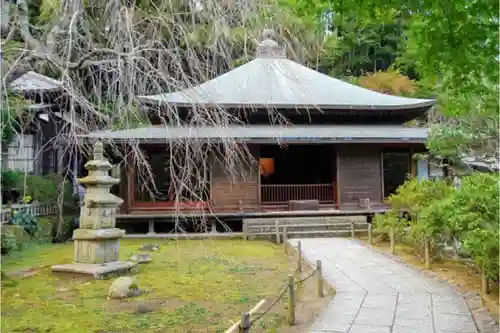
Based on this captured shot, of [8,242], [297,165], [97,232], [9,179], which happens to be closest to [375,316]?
[97,232]

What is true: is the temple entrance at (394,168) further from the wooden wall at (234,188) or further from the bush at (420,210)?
the bush at (420,210)

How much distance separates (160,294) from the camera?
838cm

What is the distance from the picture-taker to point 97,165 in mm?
10414

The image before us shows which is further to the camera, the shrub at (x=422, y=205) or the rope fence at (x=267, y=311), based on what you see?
the shrub at (x=422, y=205)

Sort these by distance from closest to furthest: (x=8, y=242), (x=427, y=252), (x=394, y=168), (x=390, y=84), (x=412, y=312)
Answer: (x=412, y=312)
(x=427, y=252)
(x=8, y=242)
(x=394, y=168)
(x=390, y=84)

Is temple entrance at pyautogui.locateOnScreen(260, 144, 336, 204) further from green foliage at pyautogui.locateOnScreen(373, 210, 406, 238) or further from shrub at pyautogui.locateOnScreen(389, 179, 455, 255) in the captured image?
shrub at pyautogui.locateOnScreen(389, 179, 455, 255)

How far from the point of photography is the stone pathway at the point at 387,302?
5801 mm

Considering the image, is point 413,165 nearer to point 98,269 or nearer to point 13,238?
point 98,269

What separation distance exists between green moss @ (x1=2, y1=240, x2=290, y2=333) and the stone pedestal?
42 cm

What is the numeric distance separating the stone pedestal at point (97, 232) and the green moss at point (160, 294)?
0.42 m

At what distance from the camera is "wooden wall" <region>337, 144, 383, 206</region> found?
17.2 metres

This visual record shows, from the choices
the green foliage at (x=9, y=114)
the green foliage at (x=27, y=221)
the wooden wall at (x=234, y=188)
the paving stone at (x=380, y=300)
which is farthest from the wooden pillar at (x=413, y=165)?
the green foliage at (x=9, y=114)

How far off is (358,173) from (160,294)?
421 inches

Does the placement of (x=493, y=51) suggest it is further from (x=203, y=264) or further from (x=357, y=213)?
(x=357, y=213)
